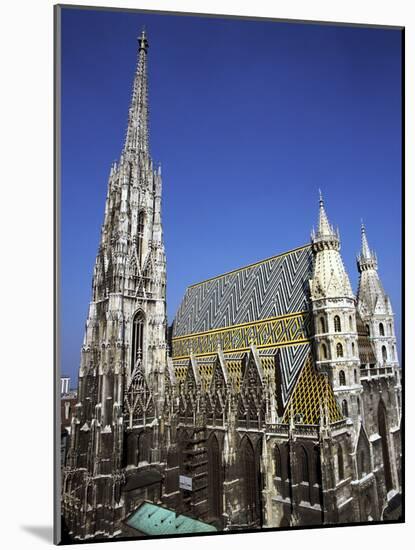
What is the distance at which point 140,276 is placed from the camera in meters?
20.4

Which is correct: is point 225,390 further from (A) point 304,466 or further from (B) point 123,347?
(B) point 123,347

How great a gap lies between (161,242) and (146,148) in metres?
3.79

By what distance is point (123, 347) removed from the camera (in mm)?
19312

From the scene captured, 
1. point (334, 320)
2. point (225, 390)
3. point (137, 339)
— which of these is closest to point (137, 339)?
point (137, 339)

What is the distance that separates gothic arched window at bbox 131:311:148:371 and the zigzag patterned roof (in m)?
1.40

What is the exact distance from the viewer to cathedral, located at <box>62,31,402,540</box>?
15.2 m

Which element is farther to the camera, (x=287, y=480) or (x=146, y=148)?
(x=146, y=148)

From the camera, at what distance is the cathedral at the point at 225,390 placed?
1523 cm

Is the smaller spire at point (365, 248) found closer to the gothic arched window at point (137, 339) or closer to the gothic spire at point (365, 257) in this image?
the gothic spire at point (365, 257)

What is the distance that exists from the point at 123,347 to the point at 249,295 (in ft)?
18.3

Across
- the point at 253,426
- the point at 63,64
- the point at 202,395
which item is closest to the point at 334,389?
the point at 253,426

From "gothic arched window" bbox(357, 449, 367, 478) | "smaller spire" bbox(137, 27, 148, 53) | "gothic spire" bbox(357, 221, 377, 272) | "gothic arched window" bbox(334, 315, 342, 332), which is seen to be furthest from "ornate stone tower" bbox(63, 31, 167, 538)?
"gothic spire" bbox(357, 221, 377, 272)

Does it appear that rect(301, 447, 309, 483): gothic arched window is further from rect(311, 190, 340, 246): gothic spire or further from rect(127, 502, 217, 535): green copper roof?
rect(311, 190, 340, 246): gothic spire

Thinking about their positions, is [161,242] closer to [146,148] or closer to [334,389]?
[146,148]
